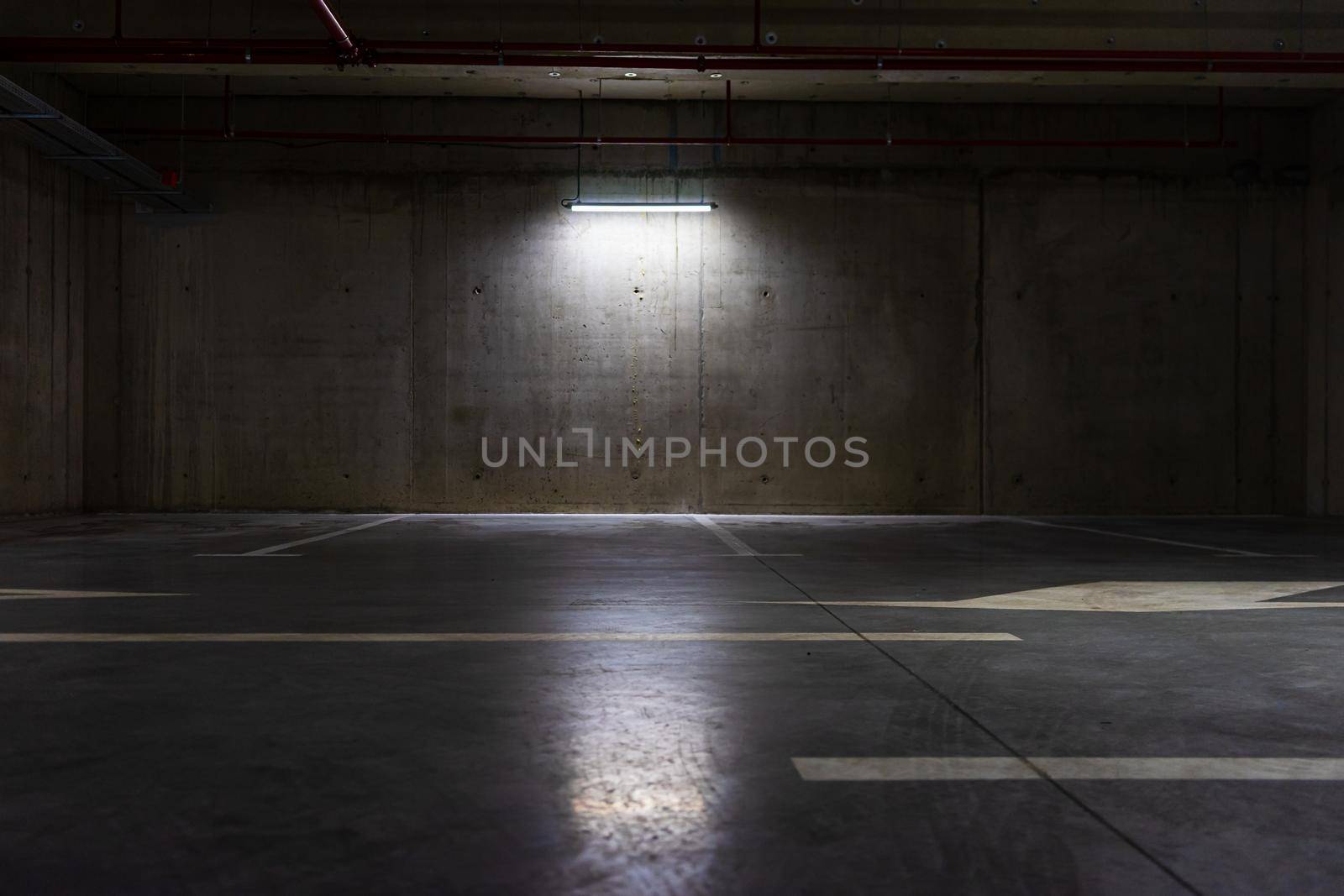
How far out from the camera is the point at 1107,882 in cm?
169

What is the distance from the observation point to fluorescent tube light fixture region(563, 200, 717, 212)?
1289 cm

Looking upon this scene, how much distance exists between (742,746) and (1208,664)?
6.53 feet

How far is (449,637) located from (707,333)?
9665 millimetres

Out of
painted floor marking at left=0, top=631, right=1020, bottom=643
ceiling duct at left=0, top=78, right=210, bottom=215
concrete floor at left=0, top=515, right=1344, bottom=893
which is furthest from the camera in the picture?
ceiling duct at left=0, top=78, right=210, bottom=215

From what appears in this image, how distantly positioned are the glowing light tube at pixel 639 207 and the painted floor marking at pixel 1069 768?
36.5 ft

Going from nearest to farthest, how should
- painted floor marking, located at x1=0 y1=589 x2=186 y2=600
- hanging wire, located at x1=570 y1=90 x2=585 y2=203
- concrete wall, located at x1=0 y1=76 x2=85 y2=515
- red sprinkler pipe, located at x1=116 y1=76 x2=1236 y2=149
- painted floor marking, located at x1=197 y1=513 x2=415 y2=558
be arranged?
painted floor marking, located at x1=0 y1=589 x2=186 y2=600, painted floor marking, located at x1=197 y1=513 x2=415 y2=558, concrete wall, located at x1=0 y1=76 x2=85 y2=515, red sprinkler pipe, located at x1=116 y1=76 x2=1236 y2=149, hanging wire, located at x1=570 y1=90 x2=585 y2=203

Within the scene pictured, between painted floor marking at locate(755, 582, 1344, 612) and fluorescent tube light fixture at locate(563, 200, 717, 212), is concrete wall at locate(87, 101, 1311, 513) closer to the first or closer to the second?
fluorescent tube light fixture at locate(563, 200, 717, 212)

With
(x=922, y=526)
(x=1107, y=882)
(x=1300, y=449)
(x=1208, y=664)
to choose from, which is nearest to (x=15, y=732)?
(x=1107, y=882)

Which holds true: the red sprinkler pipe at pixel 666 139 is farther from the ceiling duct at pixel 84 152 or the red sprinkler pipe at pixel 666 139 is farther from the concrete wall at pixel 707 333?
the ceiling duct at pixel 84 152

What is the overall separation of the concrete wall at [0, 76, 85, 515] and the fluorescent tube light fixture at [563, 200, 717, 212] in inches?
243

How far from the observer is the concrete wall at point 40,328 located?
449 inches

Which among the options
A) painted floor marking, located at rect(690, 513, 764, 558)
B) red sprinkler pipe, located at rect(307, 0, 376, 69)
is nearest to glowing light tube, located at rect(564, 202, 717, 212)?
red sprinkler pipe, located at rect(307, 0, 376, 69)

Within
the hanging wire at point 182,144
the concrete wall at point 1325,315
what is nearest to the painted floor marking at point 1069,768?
the concrete wall at point 1325,315

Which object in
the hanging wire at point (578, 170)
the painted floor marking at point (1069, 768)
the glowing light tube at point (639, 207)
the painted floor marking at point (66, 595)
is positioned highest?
the hanging wire at point (578, 170)
